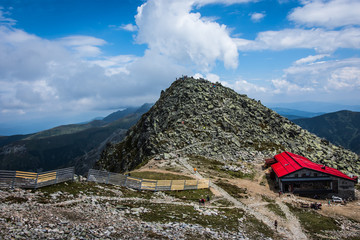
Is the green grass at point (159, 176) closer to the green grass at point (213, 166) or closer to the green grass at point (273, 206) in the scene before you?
the green grass at point (213, 166)

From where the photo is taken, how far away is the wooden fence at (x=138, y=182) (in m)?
37.8

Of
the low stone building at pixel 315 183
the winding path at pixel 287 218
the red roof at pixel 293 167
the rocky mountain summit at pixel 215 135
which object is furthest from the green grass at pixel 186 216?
the rocky mountain summit at pixel 215 135

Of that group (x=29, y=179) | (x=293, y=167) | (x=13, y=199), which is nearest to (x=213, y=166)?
(x=293, y=167)

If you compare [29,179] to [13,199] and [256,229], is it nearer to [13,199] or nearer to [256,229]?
[13,199]

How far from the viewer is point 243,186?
2159 inches

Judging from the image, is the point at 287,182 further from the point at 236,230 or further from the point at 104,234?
the point at 104,234

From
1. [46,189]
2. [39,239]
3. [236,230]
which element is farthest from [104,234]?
[236,230]

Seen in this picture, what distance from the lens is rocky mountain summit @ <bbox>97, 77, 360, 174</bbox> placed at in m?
81.7

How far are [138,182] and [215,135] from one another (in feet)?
180

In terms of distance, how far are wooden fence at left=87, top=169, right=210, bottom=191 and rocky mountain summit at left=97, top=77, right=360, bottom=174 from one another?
Answer: 26.6 metres

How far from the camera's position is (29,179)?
27.8 metres

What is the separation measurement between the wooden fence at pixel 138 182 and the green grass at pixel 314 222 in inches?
762

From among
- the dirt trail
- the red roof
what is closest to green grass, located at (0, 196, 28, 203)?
the dirt trail

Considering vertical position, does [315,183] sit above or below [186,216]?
below
